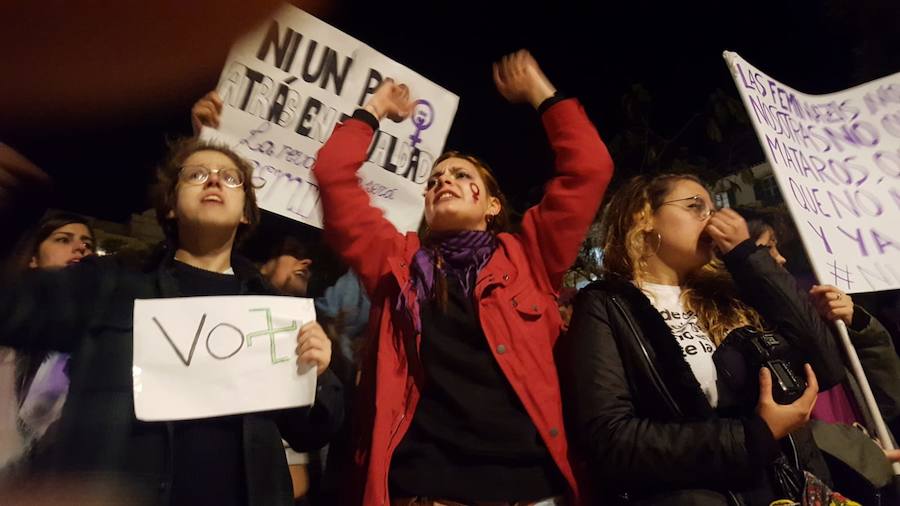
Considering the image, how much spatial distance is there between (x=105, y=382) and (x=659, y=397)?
1246 mm

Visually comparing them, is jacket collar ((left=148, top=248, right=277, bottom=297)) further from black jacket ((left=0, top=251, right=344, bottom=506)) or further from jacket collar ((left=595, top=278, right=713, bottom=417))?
jacket collar ((left=595, top=278, right=713, bottom=417))

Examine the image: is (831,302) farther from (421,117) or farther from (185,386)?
(185,386)

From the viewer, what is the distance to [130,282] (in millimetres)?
1431

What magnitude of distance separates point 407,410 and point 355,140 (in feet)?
2.57

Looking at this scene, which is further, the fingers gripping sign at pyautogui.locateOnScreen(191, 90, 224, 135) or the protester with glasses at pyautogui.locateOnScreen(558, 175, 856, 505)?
the fingers gripping sign at pyautogui.locateOnScreen(191, 90, 224, 135)

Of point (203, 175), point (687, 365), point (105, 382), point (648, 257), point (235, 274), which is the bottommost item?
point (105, 382)

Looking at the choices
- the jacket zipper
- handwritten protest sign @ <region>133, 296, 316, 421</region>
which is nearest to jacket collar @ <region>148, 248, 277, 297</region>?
handwritten protest sign @ <region>133, 296, 316, 421</region>

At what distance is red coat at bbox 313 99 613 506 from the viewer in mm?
1458

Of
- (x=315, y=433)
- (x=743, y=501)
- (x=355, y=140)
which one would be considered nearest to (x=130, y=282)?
(x=315, y=433)

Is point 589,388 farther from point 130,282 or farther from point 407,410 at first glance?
point 130,282

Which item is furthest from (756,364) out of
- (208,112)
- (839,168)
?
(208,112)

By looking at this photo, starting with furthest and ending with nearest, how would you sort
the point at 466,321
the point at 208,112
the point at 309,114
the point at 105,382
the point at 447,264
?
the point at 309,114 < the point at 208,112 < the point at 447,264 < the point at 466,321 < the point at 105,382

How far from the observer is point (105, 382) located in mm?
1307

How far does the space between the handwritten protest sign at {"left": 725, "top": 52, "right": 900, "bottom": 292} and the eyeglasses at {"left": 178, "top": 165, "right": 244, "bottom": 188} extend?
1.57m
